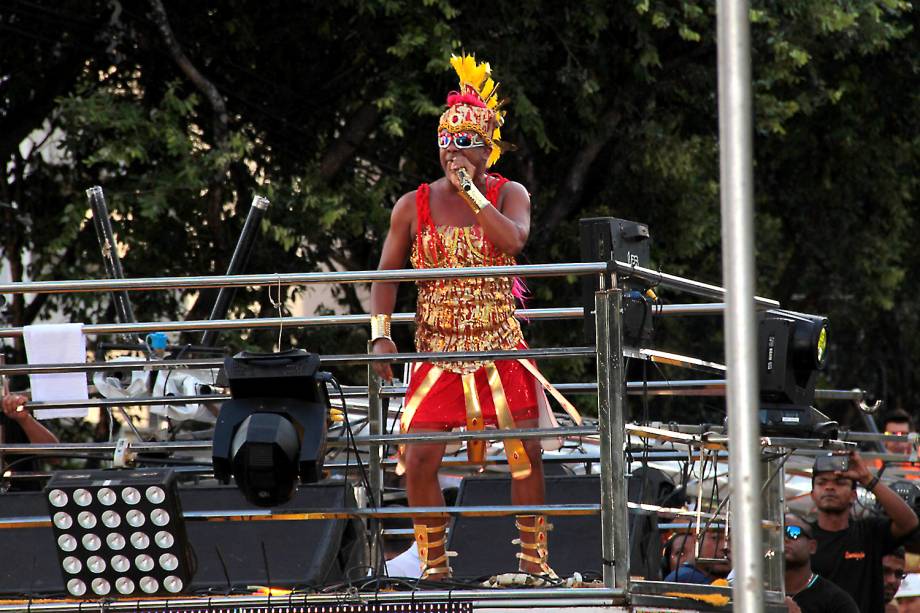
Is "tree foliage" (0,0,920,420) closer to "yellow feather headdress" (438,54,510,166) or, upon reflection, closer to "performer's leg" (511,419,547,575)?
"yellow feather headdress" (438,54,510,166)

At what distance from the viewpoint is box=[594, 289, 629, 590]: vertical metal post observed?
4.96 meters

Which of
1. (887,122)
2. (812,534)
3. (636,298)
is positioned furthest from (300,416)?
(887,122)

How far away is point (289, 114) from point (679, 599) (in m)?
8.63

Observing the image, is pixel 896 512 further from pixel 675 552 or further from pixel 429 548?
pixel 429 548

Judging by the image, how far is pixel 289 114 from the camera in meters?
12.9

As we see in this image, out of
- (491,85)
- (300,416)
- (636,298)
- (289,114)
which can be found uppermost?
(289,114)

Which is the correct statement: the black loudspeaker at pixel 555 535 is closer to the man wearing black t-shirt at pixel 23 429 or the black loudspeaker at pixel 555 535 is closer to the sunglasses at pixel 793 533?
the sunglasses at pixel 793 533

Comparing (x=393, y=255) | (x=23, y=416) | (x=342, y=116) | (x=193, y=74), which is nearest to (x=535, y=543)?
(x=393, y=255)

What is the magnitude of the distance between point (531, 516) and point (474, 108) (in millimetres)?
1585

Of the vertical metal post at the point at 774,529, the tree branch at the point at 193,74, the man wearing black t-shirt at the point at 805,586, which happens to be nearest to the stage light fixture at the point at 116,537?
the vertical metal post at the point at 774,529

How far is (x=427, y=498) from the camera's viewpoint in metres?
5.53

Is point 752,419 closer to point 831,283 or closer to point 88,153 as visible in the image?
point 88,153

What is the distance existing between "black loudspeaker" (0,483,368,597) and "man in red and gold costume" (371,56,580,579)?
2.10ft

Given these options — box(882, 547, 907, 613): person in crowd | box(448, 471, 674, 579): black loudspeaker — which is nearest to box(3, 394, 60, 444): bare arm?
box(448, 471, 674, 579): black loudspeaker
